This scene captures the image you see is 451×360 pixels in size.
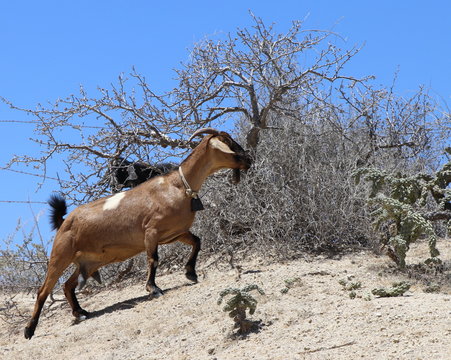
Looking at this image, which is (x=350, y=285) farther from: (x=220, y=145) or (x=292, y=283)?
(x=220, y=145)

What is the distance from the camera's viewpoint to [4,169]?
410 inches

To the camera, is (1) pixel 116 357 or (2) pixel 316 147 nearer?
(1) pixel 116 357

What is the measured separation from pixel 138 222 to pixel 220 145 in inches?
49.4

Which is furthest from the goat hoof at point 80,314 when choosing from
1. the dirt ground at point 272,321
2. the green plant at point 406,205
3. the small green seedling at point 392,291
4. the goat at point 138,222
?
the small green seedling at point 392,291

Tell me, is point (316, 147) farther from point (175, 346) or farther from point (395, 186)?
point (175, 346)

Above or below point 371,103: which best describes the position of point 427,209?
below

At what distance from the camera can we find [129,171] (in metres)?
10.9

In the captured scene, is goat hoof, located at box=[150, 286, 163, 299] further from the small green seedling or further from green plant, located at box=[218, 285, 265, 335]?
the small green seedling

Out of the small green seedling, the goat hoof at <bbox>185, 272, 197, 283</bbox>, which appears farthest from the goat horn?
the small green seedling

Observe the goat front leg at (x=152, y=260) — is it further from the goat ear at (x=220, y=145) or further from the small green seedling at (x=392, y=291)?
the small green seedling at (x=392, y=291)

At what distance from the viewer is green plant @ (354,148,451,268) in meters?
7.83

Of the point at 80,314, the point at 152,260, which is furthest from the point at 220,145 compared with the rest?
the point at 80,314

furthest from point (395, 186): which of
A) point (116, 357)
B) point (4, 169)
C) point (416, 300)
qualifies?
point (4, 169)

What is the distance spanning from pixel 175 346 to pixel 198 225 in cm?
347
